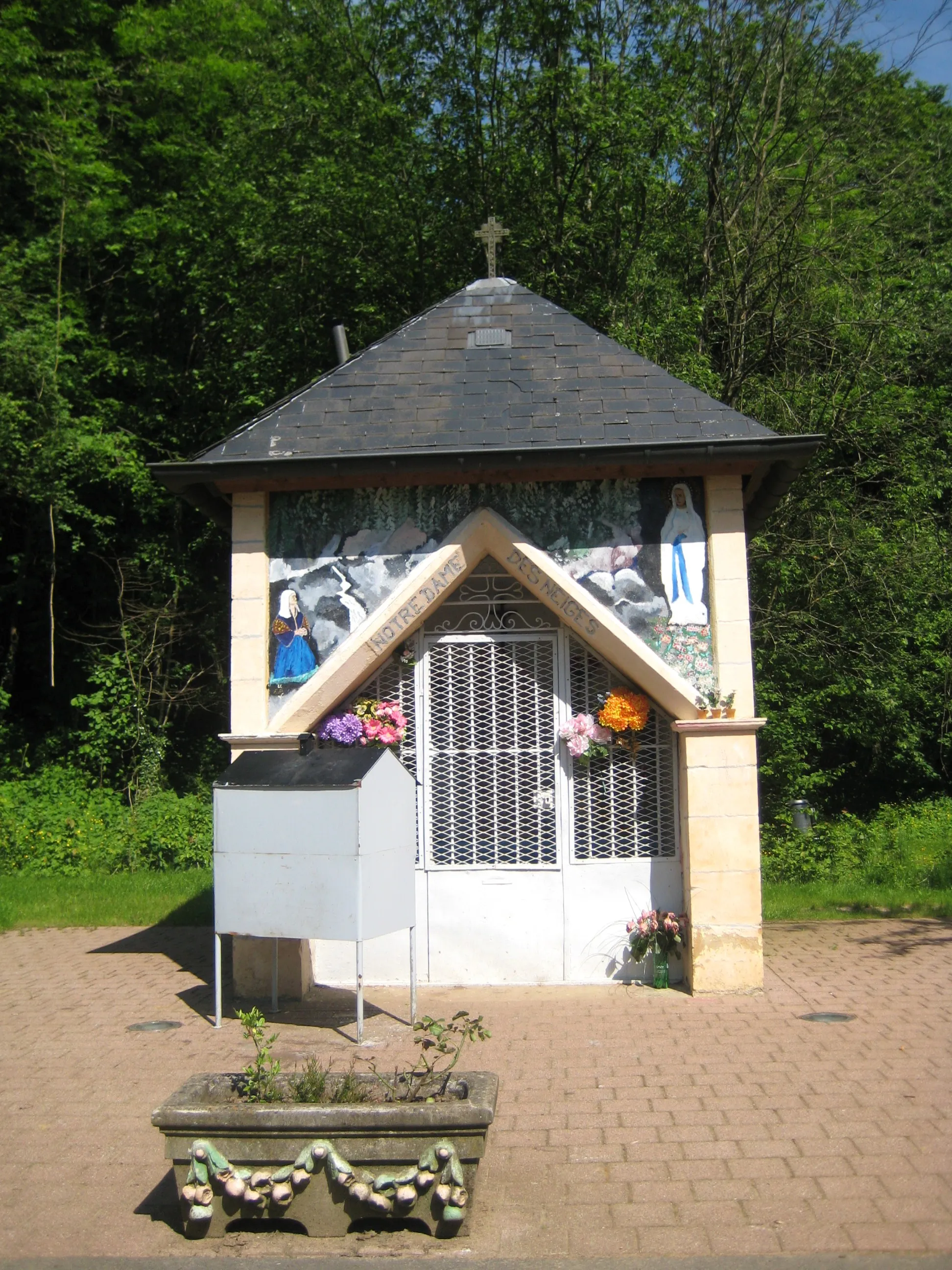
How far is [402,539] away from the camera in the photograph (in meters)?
8.56

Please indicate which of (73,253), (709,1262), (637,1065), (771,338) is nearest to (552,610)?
(637,1065)

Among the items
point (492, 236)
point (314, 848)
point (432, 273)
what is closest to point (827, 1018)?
point (314, 848)

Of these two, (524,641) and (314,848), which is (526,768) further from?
(314,848)

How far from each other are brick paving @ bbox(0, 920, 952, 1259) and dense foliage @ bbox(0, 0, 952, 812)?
774 cm

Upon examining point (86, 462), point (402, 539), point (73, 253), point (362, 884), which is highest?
point (73, 253)

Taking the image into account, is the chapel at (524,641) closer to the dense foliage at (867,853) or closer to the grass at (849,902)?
the grass at (849,902)

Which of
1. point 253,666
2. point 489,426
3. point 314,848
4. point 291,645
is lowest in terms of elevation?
point 314,848

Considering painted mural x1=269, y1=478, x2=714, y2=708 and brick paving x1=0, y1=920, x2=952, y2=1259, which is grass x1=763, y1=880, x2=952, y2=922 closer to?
brick paving x1=0, y1=920, x2=952, y2=1259

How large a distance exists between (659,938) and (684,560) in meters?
2.68

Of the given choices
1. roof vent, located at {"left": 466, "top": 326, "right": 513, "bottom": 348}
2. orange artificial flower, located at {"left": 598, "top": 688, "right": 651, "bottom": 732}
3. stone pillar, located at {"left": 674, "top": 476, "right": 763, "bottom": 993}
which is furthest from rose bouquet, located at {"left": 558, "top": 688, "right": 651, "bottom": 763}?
roof vent, located at {"left": 466, "top": 326, "right": 513, "bottom": 348}

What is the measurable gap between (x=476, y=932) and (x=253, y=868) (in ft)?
6.60

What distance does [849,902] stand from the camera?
12039 millimetres

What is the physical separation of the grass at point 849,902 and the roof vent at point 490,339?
606 cm

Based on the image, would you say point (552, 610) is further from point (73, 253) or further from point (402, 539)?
point (73, 253)
